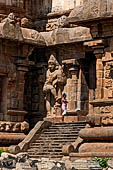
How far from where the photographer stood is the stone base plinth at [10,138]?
34.7 metres

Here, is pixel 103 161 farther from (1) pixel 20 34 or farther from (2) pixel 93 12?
(1) pixel 20 34

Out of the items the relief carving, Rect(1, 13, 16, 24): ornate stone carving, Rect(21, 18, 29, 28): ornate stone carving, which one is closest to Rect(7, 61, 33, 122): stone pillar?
Rect(1, 13, 16, 24): ornate stone carving

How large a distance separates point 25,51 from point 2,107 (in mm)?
3143

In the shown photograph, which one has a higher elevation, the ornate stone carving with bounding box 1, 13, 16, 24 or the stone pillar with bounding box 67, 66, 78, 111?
the ornate stone carving with bounding box 1, 13, 16, 24

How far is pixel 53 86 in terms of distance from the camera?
121 feet

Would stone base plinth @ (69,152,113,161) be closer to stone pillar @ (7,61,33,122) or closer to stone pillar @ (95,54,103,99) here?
stone pillar @ (95,54,103,99)

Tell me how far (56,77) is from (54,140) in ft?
14.8

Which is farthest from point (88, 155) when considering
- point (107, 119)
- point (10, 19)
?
point (10, 19)

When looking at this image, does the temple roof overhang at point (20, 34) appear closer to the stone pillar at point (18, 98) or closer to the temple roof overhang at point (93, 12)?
the stone pillar at point (18, 98)

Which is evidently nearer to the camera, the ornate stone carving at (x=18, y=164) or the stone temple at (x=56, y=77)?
the ornate stone carving at (x=18, y=164)

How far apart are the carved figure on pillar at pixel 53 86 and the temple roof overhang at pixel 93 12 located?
5691 millimetres

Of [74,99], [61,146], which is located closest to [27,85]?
[74,99]

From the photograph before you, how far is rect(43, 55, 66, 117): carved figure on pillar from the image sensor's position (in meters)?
36.7

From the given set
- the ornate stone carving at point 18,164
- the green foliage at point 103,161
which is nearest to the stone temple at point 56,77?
the green foliage at point 103,161
